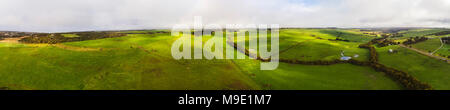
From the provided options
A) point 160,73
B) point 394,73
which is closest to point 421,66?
point 394,73

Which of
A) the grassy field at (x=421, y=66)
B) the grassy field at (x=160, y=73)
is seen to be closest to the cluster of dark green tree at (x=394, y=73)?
the grassy field at (x=160, y=73)

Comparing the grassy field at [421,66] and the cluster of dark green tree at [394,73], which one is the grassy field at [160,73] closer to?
the grassy field at [421,66]

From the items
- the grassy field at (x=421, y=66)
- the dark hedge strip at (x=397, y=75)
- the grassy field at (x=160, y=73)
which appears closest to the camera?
the grassy field at (x=160, y=73)

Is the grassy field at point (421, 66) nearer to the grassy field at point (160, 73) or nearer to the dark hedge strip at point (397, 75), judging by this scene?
the grassy field at point (160, 73)

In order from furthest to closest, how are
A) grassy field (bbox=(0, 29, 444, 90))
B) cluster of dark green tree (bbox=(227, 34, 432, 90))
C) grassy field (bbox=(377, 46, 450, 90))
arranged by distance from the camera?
1. grassy field (bbox=(377, 46, 450, 90))
2. cluster of dark green tree (bbox=(227, 34, 432, 90))
3. grassy field (bbox=(0, 29, 444, 90))

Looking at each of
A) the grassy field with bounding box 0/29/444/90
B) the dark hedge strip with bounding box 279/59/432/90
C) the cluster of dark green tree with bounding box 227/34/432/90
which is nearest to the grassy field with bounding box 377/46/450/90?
the grassy field with bounding box 0/29/444/90

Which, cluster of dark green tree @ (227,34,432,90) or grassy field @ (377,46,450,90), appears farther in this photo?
grassy field @ (377,46,450,90)

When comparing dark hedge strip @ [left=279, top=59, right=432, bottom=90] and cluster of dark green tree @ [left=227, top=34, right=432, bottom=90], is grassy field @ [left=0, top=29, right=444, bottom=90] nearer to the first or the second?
dark hedge strip @ [left=279, top=59, right=432, bottom=90]

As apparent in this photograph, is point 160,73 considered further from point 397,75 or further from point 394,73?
point 394,73

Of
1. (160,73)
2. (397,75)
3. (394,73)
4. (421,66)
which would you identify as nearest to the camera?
(160,73)

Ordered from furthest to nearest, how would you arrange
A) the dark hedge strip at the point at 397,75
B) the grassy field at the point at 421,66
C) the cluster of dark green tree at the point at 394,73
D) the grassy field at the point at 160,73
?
1. the grassy field at the point at 421,66
2. the cluster of dark green tree at the point at 394,73
3. the dark hedge strip at the point at 397,75
4. the grassy field at the point at 160,73

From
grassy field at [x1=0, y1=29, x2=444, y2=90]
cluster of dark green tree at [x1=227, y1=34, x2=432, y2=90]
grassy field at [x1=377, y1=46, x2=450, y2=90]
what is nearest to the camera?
grassy field at [x1=0, y1=29, x2=444, y2=90]

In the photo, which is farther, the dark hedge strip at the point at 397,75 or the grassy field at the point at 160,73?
the dark hedge strip at the point at 397,75

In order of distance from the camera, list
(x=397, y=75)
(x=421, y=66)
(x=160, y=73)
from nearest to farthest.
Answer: (x=160, y=73) → (x=397, y=75) → (x=421, y=66)
